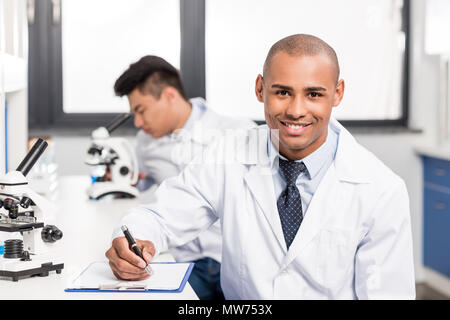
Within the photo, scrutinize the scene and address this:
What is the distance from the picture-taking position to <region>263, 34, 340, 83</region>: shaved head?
1345 millimetres

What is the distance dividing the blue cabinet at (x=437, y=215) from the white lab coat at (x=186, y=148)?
177cm

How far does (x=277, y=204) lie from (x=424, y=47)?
2940mm

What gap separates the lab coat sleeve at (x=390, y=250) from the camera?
1376 millimetres

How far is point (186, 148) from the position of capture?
2535mm

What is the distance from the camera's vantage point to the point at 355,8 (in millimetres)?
4152

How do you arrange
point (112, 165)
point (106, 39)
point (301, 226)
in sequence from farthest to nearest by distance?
1. point (106, 39)
2. point (112, 165)
3. point (301, 226)

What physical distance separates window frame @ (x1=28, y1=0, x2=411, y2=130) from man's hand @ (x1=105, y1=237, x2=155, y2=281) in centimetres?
265

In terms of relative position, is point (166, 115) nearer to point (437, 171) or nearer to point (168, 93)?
point (168, 93)

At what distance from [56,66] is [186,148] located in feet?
5.51

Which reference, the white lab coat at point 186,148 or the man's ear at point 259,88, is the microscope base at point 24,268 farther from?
the white lab coat at point 186,148

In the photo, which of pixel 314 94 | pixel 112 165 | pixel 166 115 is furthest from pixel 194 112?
pixel 314 94

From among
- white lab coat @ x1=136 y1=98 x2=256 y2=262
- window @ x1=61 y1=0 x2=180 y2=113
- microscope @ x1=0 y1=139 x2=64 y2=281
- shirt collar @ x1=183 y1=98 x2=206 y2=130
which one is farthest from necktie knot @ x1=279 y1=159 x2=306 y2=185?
window @ x1=61 y1=0 x2=180 y2=113

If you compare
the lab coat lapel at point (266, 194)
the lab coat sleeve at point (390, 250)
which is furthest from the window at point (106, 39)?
the lab coat sleeve at point (390, 250)
